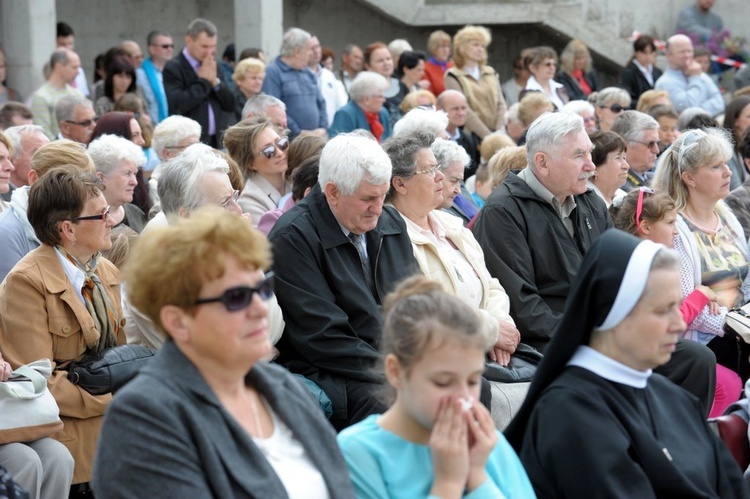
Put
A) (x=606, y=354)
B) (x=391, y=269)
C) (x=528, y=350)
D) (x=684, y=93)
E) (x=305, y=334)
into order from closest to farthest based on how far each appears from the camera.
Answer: (x=606, y=354), (x=305, y=334), (x=391, y=269), (x=528, y=350), (x=684, y=93)

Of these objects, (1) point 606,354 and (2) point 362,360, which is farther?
(2) point 362,360

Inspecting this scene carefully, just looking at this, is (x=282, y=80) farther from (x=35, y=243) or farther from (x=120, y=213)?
(x=35, y=243)

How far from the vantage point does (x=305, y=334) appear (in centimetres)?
486

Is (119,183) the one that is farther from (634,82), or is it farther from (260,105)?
(634,82)

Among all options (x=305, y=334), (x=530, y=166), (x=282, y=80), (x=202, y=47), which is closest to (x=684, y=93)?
(x=282, y=80)

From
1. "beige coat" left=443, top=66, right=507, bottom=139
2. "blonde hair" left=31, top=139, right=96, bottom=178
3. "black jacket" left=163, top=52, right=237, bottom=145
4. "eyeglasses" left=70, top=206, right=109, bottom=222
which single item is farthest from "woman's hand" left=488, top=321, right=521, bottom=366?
"beige coat" left=443, top=66, right=507, bottom=139

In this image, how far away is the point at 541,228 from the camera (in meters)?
5.89

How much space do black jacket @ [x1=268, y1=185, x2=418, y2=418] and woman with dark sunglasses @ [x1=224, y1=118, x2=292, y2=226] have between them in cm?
167

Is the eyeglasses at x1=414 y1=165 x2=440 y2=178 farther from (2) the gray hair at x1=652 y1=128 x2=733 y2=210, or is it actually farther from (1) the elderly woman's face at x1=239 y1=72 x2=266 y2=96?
(1) the elderly woman's face at x1=239 y1=72 x2=266 y2=96

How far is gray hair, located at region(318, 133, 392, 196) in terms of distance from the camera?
196 inches

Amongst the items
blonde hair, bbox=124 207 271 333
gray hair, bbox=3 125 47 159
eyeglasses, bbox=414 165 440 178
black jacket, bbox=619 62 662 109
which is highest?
blonde hair, bbox=124 207 271 333

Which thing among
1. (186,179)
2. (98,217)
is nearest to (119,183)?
(186,179)

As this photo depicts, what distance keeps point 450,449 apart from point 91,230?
92.8 inches

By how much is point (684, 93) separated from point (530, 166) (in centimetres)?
771
